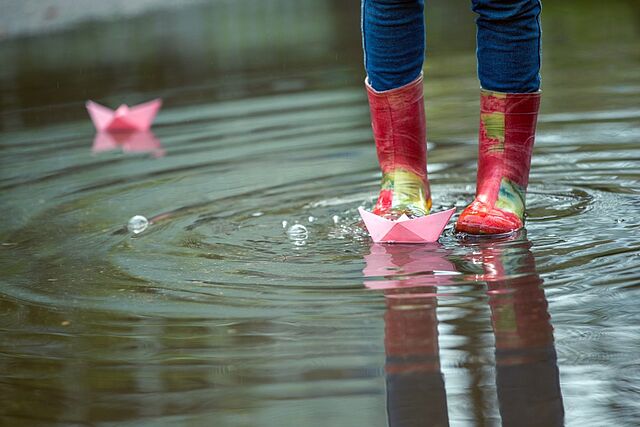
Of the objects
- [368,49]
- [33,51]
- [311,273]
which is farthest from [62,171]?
[33,51]

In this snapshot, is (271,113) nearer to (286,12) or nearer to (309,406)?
(309,406)

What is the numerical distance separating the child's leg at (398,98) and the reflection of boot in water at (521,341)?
0.36m

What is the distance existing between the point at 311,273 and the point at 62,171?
1.69 metres

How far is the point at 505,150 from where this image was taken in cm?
262

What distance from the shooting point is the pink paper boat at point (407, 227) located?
96.4 inches

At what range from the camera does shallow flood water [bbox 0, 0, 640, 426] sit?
1.67m

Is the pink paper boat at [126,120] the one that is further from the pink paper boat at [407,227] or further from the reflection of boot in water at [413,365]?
the reflection of boot in water at [413,365]

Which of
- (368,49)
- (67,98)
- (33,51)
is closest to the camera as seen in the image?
(368,49)

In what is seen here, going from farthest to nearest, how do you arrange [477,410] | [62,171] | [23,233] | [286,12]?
[286,12] < [62,171] < [23,233] < [477,410]

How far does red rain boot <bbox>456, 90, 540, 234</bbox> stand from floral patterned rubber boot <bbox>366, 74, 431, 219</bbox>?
0.45 feet

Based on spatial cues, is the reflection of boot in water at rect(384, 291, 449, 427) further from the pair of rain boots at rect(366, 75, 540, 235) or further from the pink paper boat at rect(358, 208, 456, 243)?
the pair of rain boots at rect(366, 75, 540, 235)

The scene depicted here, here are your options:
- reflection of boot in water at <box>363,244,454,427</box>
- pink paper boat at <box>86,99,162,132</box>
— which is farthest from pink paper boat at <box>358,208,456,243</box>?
pink paper boat at <box>86,99,162,132</box>

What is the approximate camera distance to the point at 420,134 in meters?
2.71

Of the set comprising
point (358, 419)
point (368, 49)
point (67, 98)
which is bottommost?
point (358, 419)
